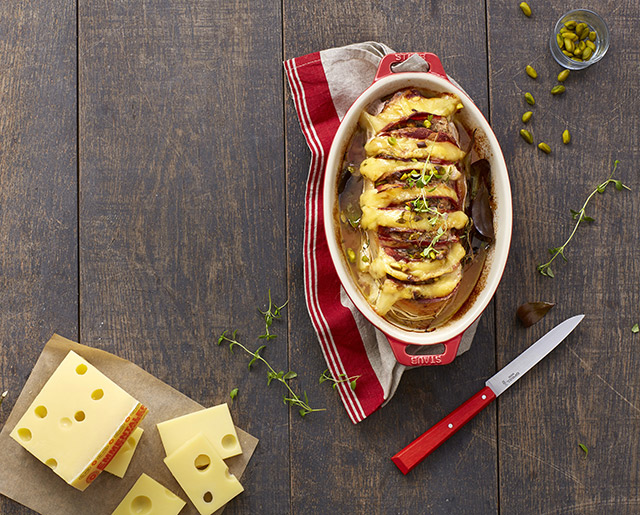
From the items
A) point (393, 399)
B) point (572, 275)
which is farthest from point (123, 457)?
point (572, 275)

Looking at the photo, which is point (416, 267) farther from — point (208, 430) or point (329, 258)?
point (208, 430)

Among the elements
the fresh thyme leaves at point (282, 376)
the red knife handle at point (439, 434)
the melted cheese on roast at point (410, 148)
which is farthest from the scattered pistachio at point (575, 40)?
the fresh thyme leaves at point (282, 376)

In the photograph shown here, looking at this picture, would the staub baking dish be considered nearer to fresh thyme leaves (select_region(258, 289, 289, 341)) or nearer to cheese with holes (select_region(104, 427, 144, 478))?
fresh thyme leaves (select_region(258, 289, 289, 341))

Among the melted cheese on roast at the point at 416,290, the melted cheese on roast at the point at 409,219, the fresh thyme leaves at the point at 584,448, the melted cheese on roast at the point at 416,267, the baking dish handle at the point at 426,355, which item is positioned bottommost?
the fresh thyme leaves at the point at 584,448

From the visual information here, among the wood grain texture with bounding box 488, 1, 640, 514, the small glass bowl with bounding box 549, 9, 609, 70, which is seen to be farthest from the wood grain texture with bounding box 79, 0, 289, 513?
the small glass bowl with bounding box 549, 9, 609, 70

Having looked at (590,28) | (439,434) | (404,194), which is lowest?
(439,434)

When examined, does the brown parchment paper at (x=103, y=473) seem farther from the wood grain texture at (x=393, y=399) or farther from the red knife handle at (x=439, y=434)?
the red knife handle at (x=439, y=434)
